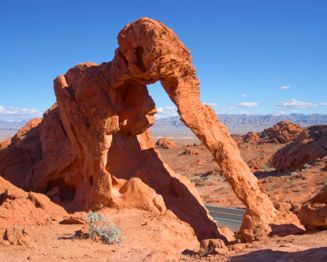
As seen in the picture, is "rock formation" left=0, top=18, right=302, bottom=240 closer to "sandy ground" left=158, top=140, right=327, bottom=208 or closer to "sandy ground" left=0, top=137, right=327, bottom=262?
"sandy ground" left=0, top=137, right=327, bottom=262

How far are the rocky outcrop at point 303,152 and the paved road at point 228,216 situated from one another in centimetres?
1305

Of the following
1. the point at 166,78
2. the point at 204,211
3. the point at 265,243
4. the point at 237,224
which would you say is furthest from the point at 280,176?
the point at 265,243

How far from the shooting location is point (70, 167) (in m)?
15.9

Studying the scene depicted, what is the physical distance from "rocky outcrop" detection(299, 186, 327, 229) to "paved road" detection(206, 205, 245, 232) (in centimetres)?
908

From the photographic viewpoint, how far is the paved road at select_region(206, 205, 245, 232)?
20.4 meters

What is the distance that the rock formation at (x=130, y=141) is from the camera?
1253cm

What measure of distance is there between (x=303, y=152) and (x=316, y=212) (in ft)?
94.9

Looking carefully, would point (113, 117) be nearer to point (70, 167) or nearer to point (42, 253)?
point (70, 167)

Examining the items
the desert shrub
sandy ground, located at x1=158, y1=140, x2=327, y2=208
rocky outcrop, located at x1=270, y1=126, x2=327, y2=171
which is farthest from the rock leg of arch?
rocky outcrop, located at x1=270, y1=126, x2=327, y2=171

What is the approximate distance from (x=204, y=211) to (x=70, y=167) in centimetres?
492

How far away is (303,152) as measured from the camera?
123 feet

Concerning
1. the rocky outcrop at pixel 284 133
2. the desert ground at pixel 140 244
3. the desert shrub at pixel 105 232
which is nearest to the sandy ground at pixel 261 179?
the rocky outcrop at pixel 284 133

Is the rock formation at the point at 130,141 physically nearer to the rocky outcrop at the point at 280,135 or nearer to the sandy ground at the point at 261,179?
the sandy ground at the point at 261,179

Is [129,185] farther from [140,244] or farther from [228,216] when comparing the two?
[228,216]
